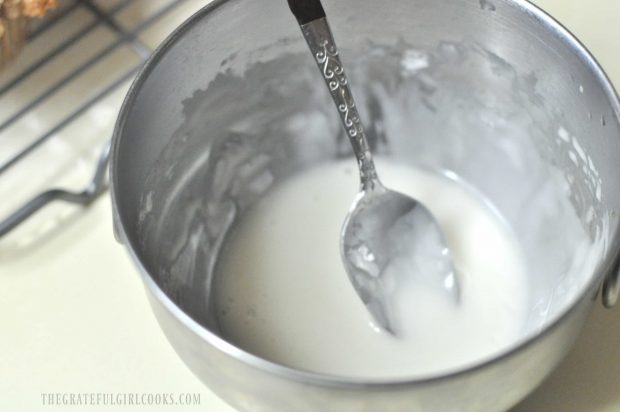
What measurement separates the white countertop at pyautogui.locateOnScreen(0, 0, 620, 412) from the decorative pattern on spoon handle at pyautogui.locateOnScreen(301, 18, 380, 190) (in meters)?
0.17

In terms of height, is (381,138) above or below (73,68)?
below

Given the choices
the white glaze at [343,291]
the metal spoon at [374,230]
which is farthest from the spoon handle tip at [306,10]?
the white glaze at [343,291]

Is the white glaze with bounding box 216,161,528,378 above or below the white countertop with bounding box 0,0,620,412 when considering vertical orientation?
below

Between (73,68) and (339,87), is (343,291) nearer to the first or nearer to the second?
(339,87)

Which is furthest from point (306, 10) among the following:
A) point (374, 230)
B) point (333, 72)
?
point (374, 230)

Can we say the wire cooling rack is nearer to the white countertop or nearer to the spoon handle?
the white countertop

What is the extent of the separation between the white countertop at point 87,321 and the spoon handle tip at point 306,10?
0.18 m

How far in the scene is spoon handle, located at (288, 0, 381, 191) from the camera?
53cm

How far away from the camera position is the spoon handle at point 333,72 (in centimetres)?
53

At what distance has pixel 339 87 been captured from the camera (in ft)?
1.86

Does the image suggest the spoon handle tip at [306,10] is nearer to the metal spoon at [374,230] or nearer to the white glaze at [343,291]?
the metal spoon at [374,230]

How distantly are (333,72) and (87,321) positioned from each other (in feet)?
0.73

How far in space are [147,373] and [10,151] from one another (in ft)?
0.68

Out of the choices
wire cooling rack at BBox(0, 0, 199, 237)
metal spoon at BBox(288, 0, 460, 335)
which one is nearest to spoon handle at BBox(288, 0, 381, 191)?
metal spoon at BBox(288, 0, 460, 335)
